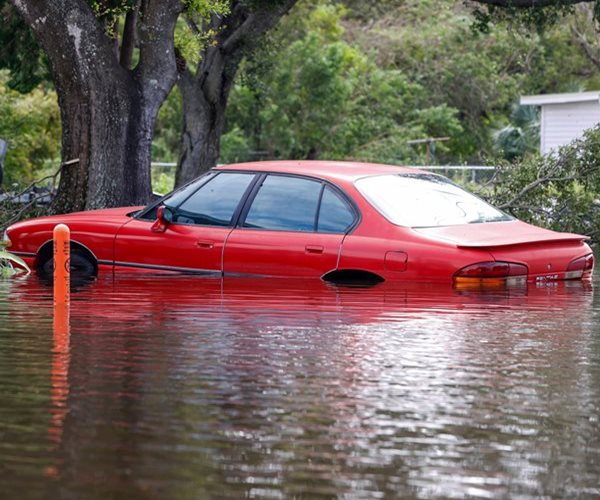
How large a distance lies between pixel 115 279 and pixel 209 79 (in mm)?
15751

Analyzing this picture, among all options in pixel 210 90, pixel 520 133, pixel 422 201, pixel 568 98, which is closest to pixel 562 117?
pixel 568 98

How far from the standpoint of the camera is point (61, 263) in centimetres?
1125

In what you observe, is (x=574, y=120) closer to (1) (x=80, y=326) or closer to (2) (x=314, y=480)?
(1) (x=80, y=326)

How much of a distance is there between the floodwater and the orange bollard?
14 centimetres

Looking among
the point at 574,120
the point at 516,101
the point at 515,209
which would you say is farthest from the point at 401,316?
the point at 516,101

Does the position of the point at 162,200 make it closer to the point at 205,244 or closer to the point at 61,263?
the point at 205,244

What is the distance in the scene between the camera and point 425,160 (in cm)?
4738

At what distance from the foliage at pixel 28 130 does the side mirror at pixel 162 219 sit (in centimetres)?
2237

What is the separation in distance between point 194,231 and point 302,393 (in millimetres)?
5495

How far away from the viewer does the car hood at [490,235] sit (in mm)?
11602

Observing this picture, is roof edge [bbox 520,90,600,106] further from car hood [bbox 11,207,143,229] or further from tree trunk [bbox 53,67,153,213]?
car hood [bbox 11,207,143,229]

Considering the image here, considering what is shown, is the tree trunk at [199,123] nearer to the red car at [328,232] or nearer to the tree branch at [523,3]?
the tree branch at [523,3]

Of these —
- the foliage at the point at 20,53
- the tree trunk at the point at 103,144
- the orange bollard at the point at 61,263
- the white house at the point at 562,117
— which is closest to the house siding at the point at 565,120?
the white house at the point at 562,117

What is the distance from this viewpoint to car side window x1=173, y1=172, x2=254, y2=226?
12.8 metres
